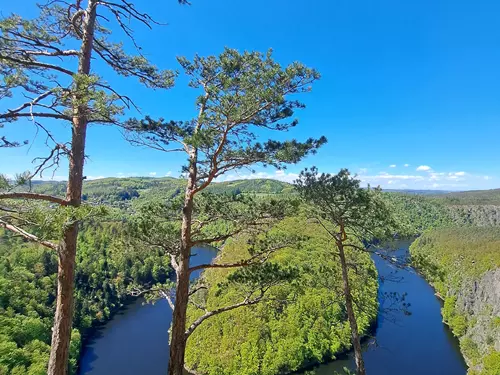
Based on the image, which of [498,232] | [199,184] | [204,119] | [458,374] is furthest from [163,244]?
[498,232]

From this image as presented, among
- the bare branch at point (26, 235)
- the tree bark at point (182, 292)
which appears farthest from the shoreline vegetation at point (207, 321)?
the bare branch at point (26, 235)

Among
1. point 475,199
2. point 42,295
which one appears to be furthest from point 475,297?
point 475,199

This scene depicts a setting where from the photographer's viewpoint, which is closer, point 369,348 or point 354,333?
point 354,333

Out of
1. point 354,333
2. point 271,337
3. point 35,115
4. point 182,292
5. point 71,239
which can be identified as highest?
point 35,115

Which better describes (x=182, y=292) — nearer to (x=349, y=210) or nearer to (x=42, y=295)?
(x=349, y=210)

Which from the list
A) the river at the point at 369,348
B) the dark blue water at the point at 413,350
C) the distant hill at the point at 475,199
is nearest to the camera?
the dark blue water at the point at 413,350

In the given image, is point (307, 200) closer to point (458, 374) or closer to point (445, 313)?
point (458, 374)

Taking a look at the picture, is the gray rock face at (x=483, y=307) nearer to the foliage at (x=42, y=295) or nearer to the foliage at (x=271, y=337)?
the foliage at (x=271, y=337)
